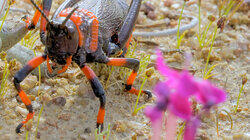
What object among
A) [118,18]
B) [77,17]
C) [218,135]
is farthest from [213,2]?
[77,17]

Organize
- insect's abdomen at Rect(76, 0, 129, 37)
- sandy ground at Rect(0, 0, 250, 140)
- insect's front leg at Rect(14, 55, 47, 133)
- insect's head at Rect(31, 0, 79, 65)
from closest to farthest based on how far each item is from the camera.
A: insect's head at Rect(31, 0, 79, 65) < insect's front leg at Rect(14, 55, 47, 133) < sandy ground at Rect(0, 0, 250, 140) < insect's abdomen at Rect(76, 0, 129, 37)

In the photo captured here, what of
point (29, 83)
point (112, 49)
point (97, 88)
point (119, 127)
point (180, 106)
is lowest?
point (119, 127)

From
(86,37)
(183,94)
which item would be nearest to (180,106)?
(183,94)

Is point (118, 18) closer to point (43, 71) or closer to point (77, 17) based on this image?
point (77, 17)

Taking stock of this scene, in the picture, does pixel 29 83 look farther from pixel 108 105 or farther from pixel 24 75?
pixel 108 105

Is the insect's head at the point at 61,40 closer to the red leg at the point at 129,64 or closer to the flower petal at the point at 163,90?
the red leg at the point at 129,64

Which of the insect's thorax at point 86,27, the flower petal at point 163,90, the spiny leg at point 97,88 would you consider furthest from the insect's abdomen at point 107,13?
the flower petal at point 163,90

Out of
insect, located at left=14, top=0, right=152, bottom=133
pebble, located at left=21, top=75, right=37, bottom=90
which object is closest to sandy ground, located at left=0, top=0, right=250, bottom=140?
pebble, located at left=21, top=75, right=37, bottom=90

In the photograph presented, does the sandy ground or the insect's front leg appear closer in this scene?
the insect's front leg

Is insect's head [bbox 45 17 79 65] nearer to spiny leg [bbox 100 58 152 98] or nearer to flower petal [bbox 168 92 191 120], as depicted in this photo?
spiny leg [bbox 100 58 152 98]
